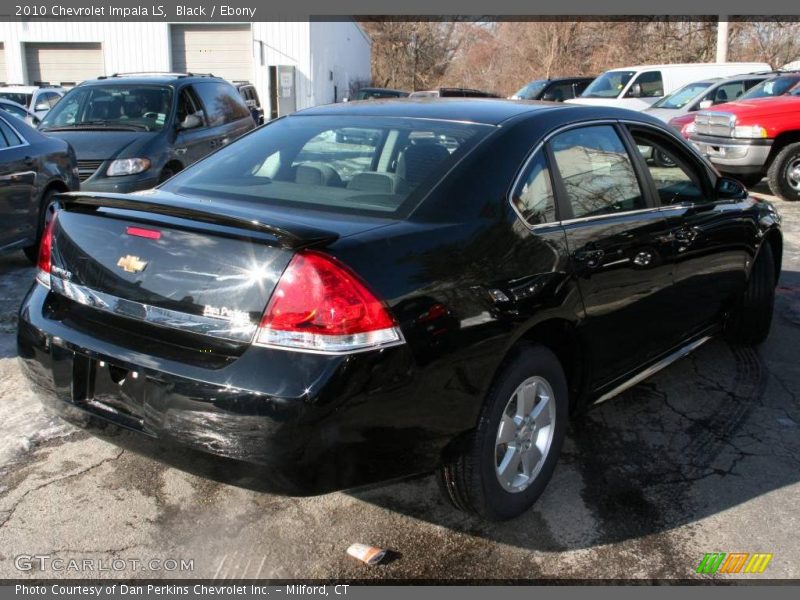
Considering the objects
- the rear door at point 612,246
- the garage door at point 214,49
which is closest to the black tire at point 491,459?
the rear door at point 612,246

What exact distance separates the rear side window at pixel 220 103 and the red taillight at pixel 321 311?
7.95m

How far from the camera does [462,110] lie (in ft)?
11.6

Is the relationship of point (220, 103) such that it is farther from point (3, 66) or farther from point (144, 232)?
point (3, 66)

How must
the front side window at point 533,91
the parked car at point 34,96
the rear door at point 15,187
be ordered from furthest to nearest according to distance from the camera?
the front side window at point 533,91 → the parked car at point 34,96 → the rear door at point 15,187

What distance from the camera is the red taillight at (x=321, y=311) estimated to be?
7.84ft

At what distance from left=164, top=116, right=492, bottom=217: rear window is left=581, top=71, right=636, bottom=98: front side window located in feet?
51.3

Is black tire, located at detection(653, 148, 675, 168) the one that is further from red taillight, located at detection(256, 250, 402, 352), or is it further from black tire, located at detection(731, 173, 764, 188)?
black tire, located at detection(731, 173, 764, 188)

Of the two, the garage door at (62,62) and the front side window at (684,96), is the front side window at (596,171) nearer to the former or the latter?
the front side window at (684,96)

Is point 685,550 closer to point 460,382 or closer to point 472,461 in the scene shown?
point 472,461

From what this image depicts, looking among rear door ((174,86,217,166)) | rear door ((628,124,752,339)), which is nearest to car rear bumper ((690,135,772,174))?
rear door ((628,124,752,339))

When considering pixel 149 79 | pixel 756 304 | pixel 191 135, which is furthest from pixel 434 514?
pixel 149 79

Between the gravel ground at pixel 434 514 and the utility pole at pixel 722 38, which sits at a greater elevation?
the utility pole at pixel 722 38

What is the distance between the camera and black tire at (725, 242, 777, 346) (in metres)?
4.90

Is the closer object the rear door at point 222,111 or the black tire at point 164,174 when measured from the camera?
the black tire at point 164,174
